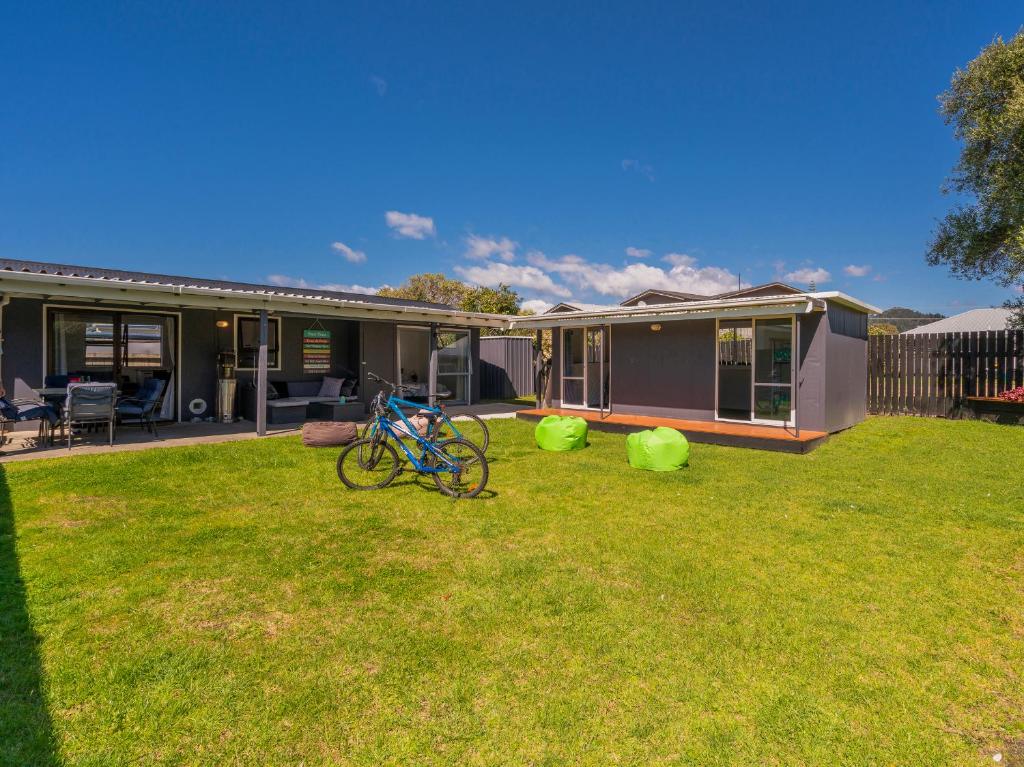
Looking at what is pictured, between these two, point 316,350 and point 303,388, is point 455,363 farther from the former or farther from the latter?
point 303,388

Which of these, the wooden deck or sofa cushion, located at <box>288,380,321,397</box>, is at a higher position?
sofa cushion, located at <box>288,380,321,397</box>

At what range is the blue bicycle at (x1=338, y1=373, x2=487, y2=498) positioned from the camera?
5.06m

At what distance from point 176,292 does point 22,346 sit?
3287 millimetres

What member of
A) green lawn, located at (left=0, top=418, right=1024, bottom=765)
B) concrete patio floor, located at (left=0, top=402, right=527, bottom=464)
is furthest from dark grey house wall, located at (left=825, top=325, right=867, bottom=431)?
concrete patio floor, located at (left=0, top=402, right=527, bottom=464)

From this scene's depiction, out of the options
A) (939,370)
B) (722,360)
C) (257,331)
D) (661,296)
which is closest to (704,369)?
(722,360)

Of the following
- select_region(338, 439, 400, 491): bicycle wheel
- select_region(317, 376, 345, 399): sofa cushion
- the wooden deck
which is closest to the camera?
select_region(338, 439, 400, 491): bicycle wheel

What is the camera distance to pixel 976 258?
10.6 metres

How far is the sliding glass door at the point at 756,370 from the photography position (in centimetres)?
877

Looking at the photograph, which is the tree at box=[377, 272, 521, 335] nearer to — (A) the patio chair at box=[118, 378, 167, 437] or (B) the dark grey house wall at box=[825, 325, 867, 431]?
(B) the dark grey house wall at box=[825, 325, 867, 431]

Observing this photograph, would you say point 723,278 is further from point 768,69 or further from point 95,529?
point 95,529

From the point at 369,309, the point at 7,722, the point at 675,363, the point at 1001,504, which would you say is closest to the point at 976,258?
the point at 675,363

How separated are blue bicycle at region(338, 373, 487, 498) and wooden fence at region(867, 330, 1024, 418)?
1022 cm

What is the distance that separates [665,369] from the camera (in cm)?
1015

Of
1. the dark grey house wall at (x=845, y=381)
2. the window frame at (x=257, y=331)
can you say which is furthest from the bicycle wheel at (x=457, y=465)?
the window frame at (x=257, y=331)
